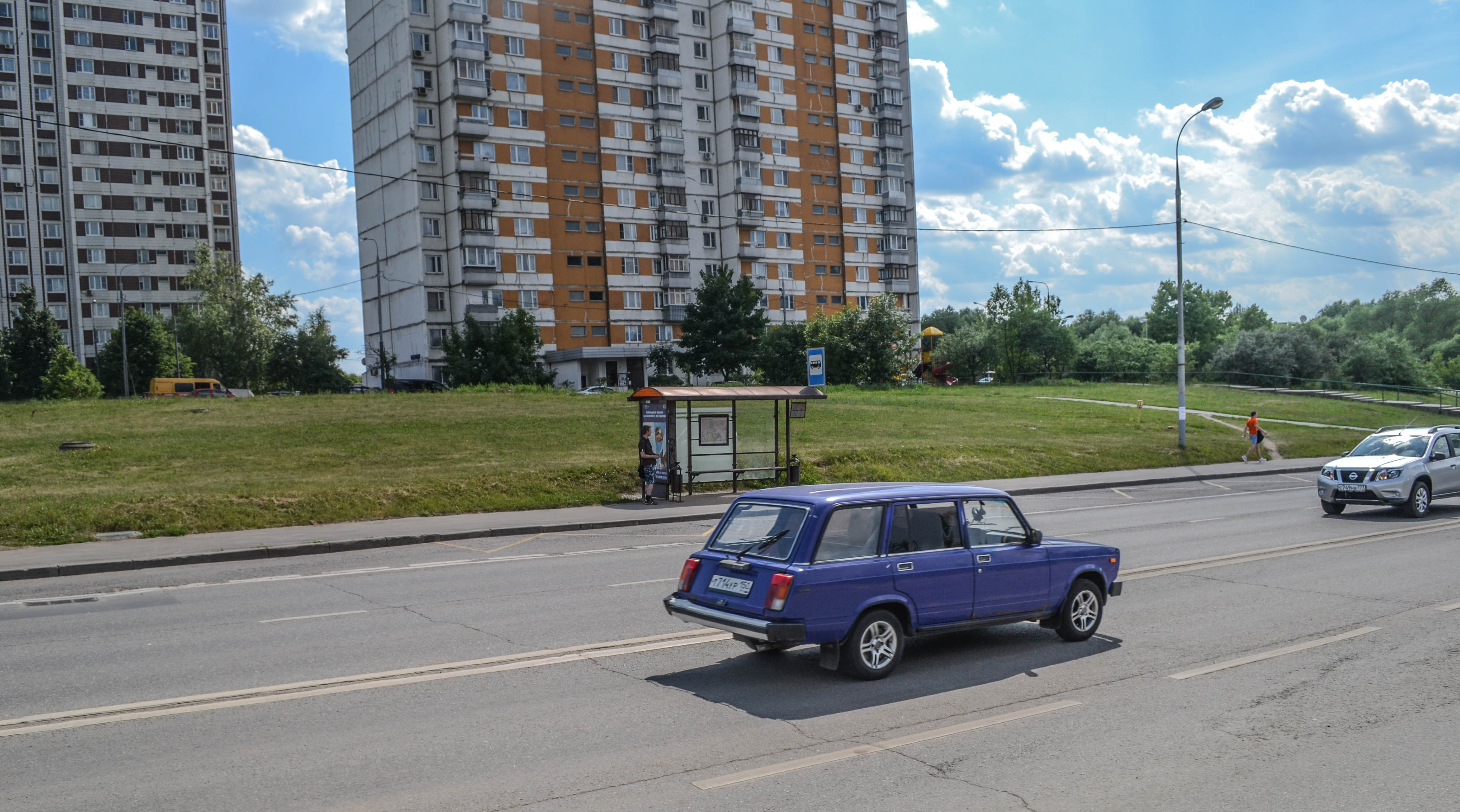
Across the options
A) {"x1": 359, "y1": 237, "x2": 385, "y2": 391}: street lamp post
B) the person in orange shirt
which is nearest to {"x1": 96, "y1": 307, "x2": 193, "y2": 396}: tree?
{"x1": 359, "y1": 237, "x2": 385, "y2": 391}: street lamp post

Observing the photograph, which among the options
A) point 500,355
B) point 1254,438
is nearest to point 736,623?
point 1254,438

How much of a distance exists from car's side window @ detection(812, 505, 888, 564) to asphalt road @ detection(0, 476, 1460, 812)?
983 millimetres

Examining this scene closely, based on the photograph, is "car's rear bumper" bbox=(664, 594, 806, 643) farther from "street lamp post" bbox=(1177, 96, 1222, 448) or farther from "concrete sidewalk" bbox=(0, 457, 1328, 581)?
"street lamp post" bbox=(1177, 96, 1222, 448)

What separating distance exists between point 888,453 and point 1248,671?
69.5 ft

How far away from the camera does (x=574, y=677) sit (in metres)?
7.70

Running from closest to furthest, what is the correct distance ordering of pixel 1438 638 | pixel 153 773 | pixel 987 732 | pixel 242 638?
pixel 153 773, pixel 987 732, pixel 1438 638, pixel 242 638

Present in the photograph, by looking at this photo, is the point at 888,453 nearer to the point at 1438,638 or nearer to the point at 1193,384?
the point at 1438,638

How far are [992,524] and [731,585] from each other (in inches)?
92.2

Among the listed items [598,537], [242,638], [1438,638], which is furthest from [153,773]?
[598,537]

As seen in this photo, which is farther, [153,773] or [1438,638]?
[1438,638]

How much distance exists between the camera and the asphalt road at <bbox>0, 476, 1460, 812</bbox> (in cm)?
531

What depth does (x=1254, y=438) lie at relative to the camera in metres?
33.4

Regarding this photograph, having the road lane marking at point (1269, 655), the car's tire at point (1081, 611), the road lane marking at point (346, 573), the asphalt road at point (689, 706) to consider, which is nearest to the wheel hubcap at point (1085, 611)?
the car's tire at point (1081, 611)

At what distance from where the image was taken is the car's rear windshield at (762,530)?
7.49 m
